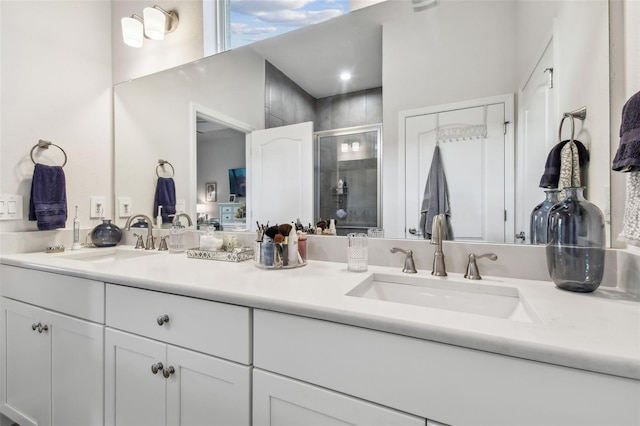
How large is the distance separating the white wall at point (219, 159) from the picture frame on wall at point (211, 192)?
2 centimetres

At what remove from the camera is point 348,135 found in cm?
126

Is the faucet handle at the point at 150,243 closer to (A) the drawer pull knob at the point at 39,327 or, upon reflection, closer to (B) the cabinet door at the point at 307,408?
(A) the drawer pull knob at the point at 39,327

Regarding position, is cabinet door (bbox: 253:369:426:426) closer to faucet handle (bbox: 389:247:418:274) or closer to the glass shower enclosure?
faucet handle (bbox: 389:247:418:274)

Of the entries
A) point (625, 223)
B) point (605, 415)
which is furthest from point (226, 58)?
point (605, 415)

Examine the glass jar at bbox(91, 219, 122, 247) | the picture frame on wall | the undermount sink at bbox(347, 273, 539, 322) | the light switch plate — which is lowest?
the undermount sink at bbox(347, 273, 539, 322)

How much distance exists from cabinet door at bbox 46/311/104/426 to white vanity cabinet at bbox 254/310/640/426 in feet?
2.34

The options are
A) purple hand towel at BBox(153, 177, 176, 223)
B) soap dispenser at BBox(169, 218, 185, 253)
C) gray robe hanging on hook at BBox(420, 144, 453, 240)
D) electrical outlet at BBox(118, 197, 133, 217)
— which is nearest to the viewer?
gray robe hanging on hook at BBox(420, 144, 453, 240)

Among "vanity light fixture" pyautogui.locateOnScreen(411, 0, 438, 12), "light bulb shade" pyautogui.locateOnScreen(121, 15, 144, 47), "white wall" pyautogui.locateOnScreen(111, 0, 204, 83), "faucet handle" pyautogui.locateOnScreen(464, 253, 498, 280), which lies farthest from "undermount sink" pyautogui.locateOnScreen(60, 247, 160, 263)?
"vanity light fixture" pyautogui.locateOnScreen(411, 0, 438, 12)

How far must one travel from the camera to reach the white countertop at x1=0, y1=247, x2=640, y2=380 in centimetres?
50

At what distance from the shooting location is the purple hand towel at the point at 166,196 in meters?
1.80

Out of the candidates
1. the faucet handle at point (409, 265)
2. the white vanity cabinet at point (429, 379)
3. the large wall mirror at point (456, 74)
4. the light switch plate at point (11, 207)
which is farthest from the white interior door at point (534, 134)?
the light switch plate at point (11, 207)

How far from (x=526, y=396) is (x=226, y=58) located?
183 cm

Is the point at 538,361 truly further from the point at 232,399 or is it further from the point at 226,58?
the point at 226,58

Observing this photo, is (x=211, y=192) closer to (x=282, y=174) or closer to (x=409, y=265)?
(x=282, y=174)
